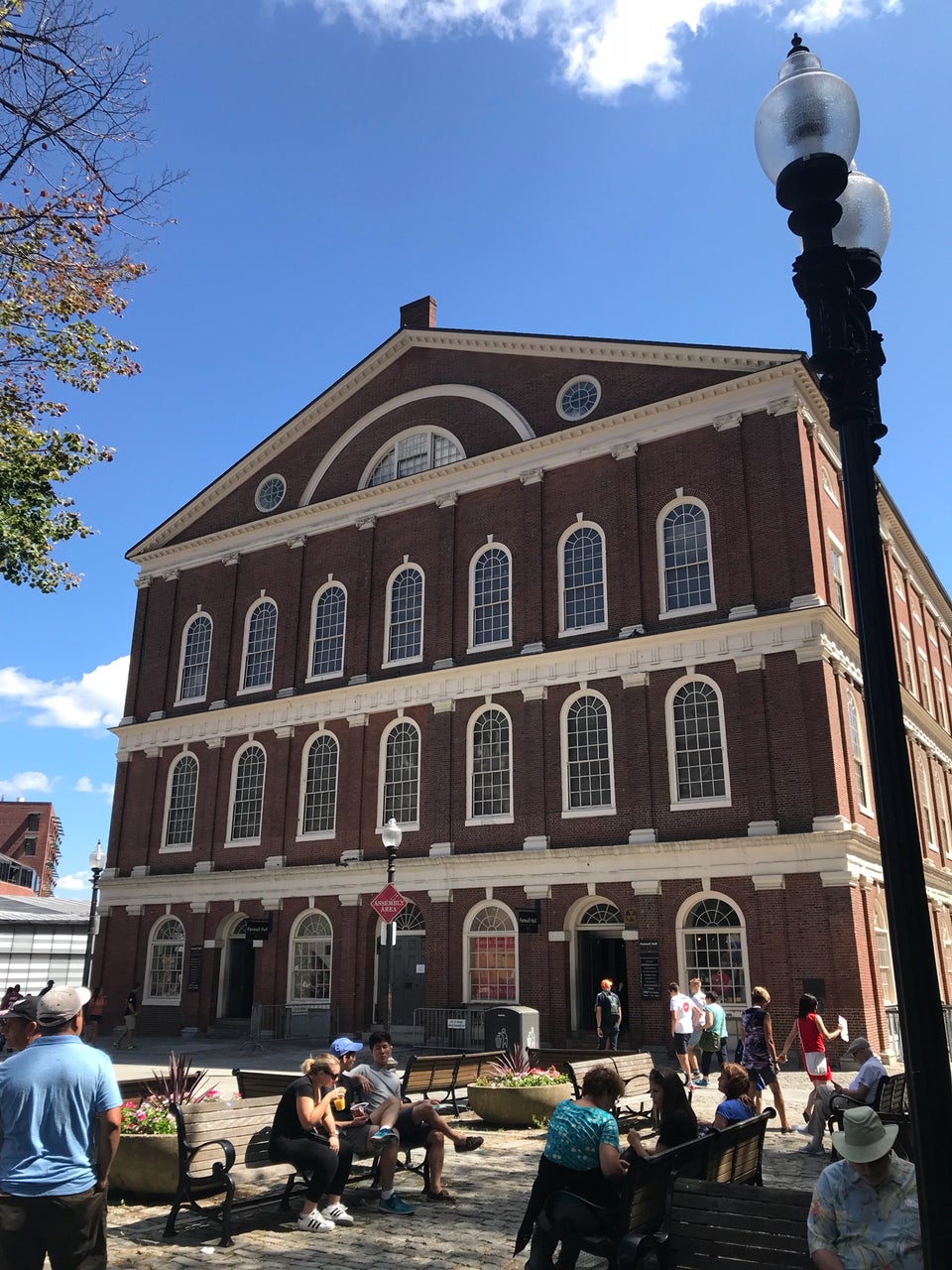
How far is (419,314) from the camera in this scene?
116 feet

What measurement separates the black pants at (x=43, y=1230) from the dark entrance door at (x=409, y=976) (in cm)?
2301

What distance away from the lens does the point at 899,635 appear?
1350 inches

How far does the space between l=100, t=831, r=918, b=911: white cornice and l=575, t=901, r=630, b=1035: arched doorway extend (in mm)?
932

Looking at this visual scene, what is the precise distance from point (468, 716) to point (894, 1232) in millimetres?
23617

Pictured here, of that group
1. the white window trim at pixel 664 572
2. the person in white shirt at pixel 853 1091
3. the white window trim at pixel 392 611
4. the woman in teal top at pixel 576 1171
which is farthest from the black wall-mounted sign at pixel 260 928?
the woman in teal top at pixel 576 1171

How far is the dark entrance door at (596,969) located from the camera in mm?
25281

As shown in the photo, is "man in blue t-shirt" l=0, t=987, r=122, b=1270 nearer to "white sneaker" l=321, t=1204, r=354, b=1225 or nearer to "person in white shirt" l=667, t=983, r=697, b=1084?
"white sneaker" l=321, t=1204, r=354, b=1225

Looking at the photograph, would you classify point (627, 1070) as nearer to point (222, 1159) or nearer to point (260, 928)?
point (222, 1159)

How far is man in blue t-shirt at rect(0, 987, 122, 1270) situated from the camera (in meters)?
5.05

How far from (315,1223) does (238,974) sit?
24.6 m

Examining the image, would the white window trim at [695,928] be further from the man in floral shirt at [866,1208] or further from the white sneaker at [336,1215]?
the man in floral shirt at [866,1208]

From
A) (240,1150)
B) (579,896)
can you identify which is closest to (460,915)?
(579,896)

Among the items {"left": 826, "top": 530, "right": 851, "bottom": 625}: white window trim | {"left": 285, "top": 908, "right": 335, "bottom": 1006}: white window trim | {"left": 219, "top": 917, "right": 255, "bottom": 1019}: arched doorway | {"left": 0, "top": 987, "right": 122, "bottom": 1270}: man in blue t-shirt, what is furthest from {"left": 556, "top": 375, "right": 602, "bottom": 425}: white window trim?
{"left": 0, "top": 987, "right": 122, "bottom": 1270}: man in blue t-shirt

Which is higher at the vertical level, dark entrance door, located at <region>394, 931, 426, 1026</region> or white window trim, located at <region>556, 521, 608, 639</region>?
white window trim, located at <region>556, 521, 608, 639</region>
